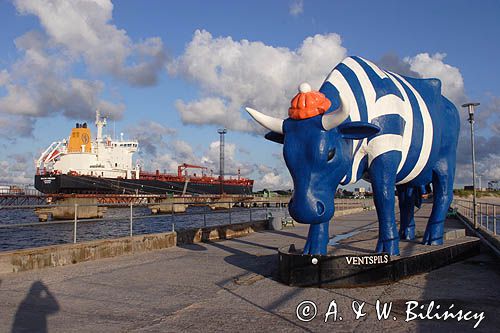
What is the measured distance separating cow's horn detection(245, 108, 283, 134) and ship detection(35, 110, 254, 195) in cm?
5748

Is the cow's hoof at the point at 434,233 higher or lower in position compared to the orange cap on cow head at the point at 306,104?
lower

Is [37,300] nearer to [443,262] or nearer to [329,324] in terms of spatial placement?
[329,324]

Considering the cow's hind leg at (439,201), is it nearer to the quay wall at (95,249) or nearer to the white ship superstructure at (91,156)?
the quay wall at (95,249)

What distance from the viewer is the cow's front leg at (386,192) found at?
7262 millimetres

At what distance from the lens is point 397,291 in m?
6.46

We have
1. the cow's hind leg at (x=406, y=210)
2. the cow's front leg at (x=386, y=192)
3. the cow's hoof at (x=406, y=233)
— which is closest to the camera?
the cow's front leg at (x=386, y=192)

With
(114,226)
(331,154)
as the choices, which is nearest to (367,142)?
(331,154)

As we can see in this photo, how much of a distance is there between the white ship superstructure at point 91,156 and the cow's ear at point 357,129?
62.0 metres

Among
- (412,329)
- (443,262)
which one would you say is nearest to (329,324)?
(412,329)

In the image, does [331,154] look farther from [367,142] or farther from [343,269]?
[343,269]

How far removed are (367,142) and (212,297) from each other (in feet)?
10.6

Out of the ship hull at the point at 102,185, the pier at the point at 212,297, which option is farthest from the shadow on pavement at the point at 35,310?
the ship hull at the point at 102,185

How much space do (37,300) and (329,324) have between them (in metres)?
3.71

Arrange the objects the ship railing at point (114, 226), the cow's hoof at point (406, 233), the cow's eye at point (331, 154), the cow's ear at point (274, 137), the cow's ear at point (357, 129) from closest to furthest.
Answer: the cow's eye at point (331, 154) < the cow's ear at point (357, 129) < the cow's ear at point (274, 137) < the ship railing at point (114, 226) < the cow's hoof at point (406, 233)
